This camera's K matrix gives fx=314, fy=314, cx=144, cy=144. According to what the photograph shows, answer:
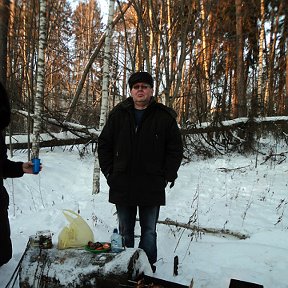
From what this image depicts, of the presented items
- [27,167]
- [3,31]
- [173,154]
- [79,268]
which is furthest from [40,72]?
[79,268]

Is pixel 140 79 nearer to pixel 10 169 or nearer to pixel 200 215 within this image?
pixel 10 169

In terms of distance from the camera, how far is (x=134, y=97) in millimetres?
3084

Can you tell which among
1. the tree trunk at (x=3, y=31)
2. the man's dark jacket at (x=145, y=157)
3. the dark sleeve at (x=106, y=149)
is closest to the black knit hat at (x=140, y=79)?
Answer: the man's dark jacket at (x=145, y=157)

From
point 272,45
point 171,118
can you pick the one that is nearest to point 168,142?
point 171,118

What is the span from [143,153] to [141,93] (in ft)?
1.91

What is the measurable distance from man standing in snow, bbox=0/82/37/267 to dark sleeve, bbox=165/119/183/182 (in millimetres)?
1284

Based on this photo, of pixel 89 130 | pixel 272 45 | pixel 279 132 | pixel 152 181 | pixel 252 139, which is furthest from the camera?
pixel 272 45

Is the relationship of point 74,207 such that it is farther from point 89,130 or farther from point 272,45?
point 272,45

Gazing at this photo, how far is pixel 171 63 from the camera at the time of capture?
11031mm

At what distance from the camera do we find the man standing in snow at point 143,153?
303 cm

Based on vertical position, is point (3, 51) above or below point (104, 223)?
above

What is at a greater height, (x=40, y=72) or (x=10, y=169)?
(x=40, y=72)

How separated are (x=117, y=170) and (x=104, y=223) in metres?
1.80

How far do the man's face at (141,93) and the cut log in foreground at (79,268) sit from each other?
4.54 feet
